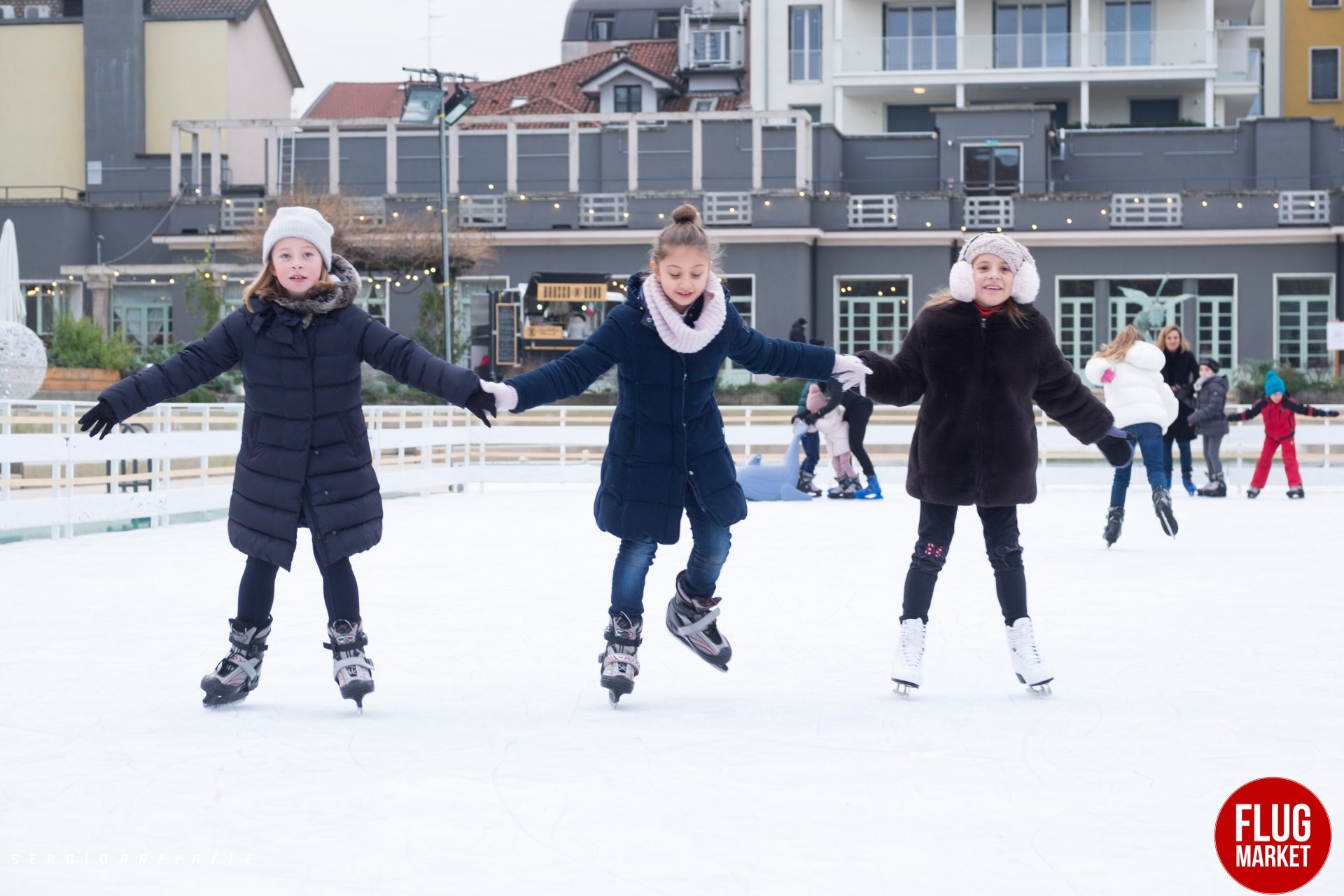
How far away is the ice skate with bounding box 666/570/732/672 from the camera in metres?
5.12

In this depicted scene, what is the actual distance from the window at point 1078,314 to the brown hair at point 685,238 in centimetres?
3029

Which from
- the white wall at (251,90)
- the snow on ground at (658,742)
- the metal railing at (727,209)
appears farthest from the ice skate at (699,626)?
the white wall at (251,90)

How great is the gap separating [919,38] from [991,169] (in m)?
5.02

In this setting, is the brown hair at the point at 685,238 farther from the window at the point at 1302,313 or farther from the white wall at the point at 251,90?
the white wall at the point at 251,90

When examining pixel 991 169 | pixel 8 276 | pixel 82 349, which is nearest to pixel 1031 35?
pixel 991 169

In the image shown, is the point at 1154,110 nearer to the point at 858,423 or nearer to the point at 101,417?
the point at 858,423

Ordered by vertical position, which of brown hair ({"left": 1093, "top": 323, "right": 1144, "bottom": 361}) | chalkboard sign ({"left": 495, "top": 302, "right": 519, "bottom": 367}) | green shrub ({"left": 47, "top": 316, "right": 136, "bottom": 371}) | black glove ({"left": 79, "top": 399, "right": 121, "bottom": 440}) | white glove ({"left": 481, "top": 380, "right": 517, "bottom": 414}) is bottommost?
black glove ({"left": 79, "top": 399, "right": 121, "bottom": 440})

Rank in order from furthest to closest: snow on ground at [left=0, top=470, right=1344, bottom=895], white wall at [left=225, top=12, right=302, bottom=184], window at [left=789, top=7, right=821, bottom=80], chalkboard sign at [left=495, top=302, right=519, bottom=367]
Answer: white wall at [left=225, top=12, right=302, bottom=184]
window at [left=789, top=7, right=821, bottom=80]
chalkboard sign at [left=495, top=302, right=519, bottom=367]
snow on ground at [left=0, top=470, right=1344, bottom=895]

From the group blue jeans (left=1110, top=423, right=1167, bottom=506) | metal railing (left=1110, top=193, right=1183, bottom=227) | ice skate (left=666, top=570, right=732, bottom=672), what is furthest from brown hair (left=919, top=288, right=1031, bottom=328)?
metal railing (left=1110, top=193, right=1183, bottom=227)

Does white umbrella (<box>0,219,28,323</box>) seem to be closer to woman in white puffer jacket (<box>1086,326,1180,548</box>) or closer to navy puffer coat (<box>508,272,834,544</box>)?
woman in white puffer jacket (<box>1086,326,1180,548</box>)

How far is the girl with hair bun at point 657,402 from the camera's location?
4660 millimetres

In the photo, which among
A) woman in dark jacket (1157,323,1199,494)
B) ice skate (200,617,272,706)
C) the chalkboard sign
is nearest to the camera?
ice skate (200,617,272,706)

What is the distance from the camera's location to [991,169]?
116 feet

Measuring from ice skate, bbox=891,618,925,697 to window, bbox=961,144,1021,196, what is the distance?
31394mm
